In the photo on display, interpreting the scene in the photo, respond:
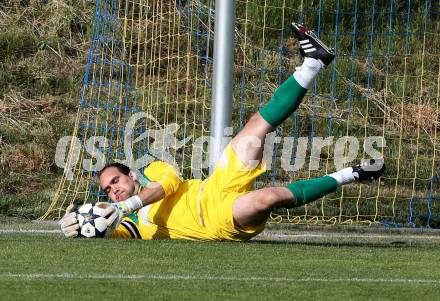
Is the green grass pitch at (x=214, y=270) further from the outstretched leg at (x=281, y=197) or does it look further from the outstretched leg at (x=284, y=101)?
the outstretched leg at (x=284, y=101)

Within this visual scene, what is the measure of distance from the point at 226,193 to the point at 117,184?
2.82 ft

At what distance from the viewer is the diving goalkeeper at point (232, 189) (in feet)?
22.7

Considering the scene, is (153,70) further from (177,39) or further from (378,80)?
(378,80)

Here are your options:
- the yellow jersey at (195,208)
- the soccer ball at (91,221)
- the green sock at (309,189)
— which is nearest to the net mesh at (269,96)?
the yellow jersey at (195,208)

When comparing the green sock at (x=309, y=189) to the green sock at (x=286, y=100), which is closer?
the green sock at (x=309, y=189)

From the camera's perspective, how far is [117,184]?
7.58m

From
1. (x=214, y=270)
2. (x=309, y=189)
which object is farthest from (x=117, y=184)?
(x=214, y=270)

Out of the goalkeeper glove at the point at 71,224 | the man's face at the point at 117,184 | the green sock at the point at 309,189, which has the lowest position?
the goalkeeper glove at the point at 71,224

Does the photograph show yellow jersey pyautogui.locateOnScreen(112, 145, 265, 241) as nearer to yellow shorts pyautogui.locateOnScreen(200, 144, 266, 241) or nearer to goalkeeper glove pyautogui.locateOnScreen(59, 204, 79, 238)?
yellow shorts pyautogui.locateOnScreen(200, 144, 266, 241)

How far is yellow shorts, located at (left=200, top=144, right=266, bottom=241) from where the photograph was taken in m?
7.13

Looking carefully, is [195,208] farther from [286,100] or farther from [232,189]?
[286,100]

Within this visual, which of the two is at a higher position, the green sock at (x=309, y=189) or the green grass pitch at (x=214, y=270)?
the green sock at (x=309, y=189)

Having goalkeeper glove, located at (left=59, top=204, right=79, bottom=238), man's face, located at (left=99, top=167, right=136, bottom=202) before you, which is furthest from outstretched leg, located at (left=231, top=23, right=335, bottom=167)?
goalkeeper glove, located at (left=59, top=204, right=79, bottom=238)

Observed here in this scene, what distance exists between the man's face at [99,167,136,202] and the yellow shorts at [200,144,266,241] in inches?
22.8
